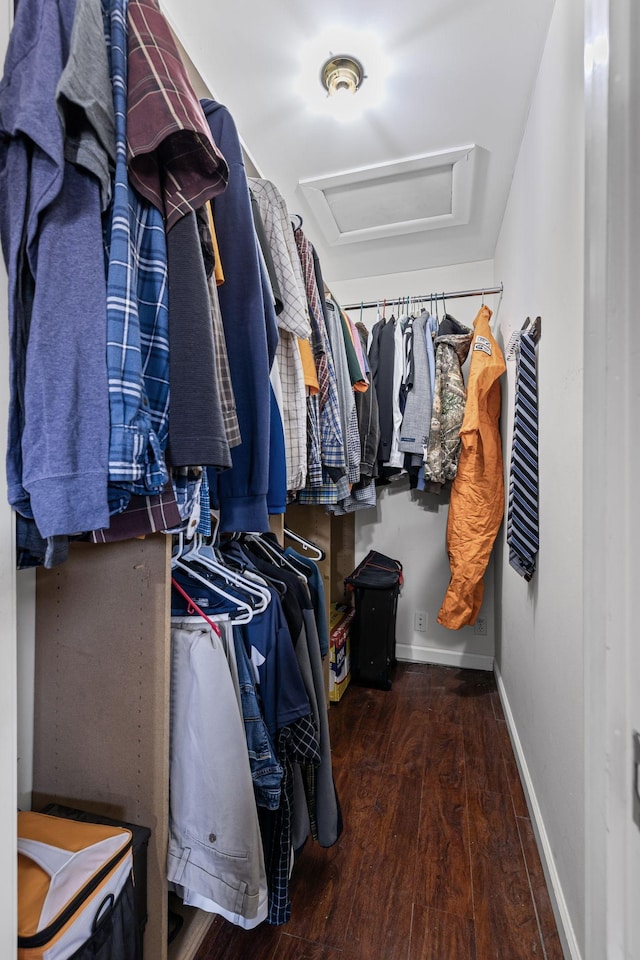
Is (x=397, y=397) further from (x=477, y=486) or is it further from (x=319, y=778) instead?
(x=319, y=778)

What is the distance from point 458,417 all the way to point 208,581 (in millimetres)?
1675

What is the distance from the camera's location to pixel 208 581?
3.80 feet

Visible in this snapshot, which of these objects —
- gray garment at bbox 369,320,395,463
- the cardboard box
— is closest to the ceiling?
gray garment at bbox 369,320,395,463

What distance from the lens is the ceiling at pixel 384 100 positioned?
4.36 ft

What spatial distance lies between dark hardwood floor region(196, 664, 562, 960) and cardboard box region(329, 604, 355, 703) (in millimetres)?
193

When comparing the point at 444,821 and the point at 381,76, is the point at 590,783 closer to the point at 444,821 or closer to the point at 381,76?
the point at 444,821

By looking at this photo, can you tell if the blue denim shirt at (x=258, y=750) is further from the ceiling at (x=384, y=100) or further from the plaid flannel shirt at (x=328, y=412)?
the ceiling at (x=384, y=100)

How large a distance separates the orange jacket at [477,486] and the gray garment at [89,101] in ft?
6.14

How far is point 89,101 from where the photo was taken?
588mm

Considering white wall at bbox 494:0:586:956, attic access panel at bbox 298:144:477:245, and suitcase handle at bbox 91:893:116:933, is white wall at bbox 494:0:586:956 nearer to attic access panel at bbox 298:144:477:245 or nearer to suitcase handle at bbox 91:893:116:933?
attic access panel at bbox 298:144:477:245

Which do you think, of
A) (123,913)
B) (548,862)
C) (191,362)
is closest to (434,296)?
(191,362)

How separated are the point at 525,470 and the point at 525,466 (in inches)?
0.6

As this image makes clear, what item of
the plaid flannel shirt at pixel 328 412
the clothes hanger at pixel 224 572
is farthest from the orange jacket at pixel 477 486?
the clothes hanger at pixel 224 572

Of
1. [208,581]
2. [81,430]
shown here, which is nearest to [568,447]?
[208,581]
